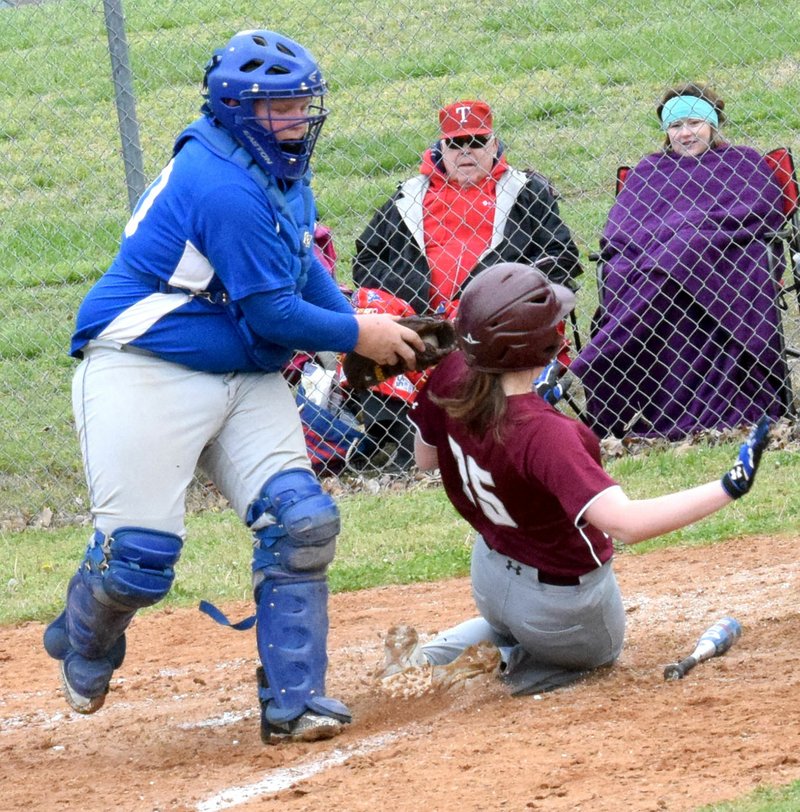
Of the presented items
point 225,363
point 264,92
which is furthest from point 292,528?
point 264,92

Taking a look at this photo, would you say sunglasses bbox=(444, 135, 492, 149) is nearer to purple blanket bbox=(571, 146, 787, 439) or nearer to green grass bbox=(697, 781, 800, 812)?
purple blanket bbox=(571, 146, 787, 439)

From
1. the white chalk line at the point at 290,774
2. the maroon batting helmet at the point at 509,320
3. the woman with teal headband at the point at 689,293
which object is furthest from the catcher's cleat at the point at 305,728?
the woman with teal headband at the point at 689,293

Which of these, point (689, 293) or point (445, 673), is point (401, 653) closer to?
point (445, 673)

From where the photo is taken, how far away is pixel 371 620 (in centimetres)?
539

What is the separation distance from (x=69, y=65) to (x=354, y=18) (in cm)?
211

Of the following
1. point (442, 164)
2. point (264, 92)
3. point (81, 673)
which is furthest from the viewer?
point (442, 164)

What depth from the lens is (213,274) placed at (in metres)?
4.01

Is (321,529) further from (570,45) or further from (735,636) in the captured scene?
(570,45)

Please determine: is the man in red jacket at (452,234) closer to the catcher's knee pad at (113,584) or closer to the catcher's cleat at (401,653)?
the catcher's cleat at (401,653)

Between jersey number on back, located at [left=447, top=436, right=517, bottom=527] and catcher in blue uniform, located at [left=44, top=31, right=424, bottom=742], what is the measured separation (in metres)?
0.36

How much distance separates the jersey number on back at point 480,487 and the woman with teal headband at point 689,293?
3409 millimetres

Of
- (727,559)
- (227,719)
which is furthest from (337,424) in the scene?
(227,719)

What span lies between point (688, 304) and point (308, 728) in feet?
13.0

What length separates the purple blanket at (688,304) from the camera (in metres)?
7.22
